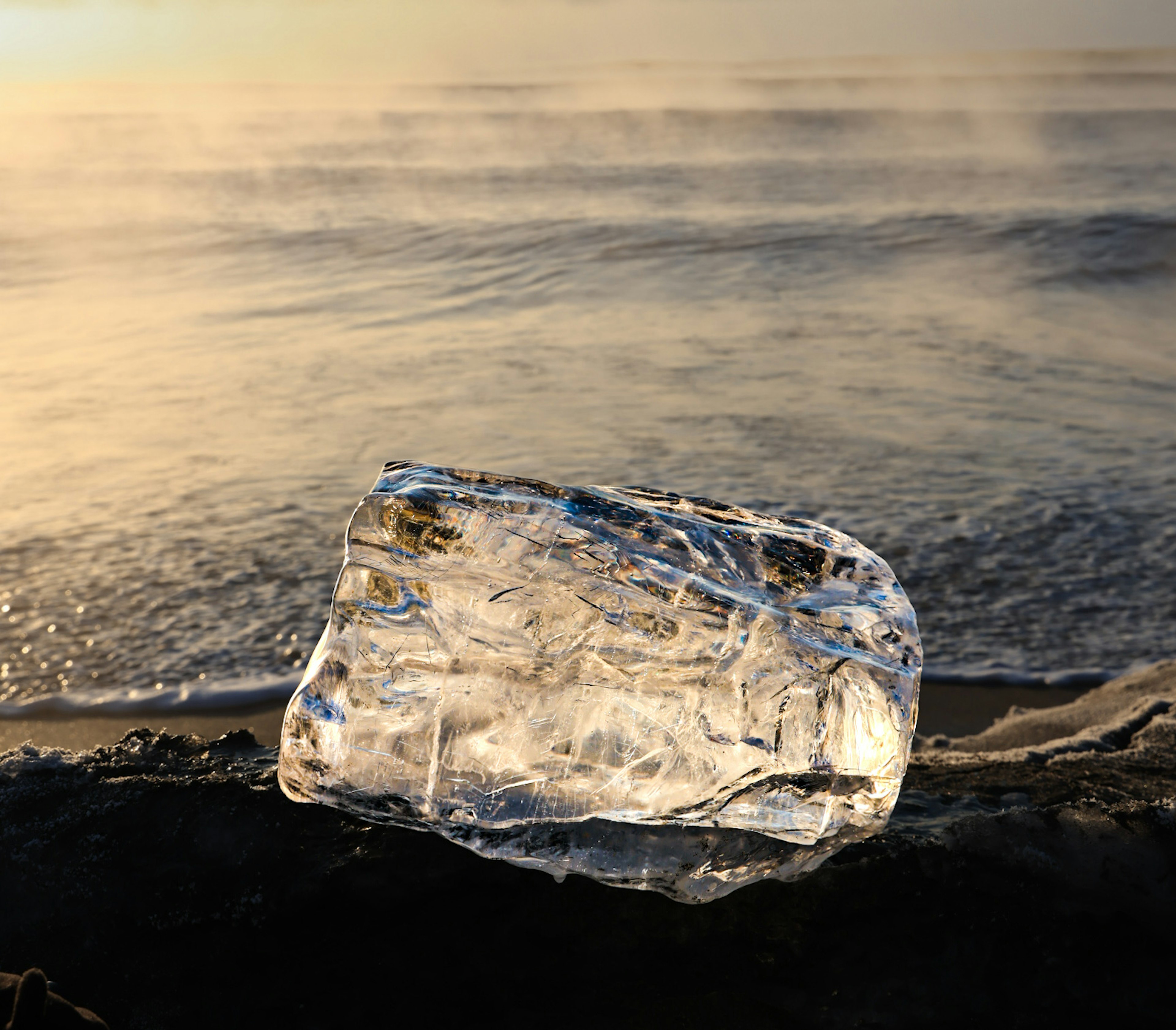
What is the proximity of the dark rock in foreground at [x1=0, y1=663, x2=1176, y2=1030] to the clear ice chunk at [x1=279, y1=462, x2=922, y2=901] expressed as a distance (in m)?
0.10

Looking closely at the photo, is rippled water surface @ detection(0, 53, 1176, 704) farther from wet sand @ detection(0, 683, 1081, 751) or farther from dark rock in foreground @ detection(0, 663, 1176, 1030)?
dark rock in foreground @ detection(0, 663, 1176, 1030)

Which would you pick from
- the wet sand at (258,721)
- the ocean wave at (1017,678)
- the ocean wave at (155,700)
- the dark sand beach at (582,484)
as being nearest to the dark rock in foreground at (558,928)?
the dark sand beach at (582,484)

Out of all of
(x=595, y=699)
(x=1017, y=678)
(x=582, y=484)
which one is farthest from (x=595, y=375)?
(x=595, y=699)

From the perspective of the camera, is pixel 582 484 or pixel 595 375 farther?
pixel 595 375

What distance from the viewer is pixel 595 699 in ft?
4.89

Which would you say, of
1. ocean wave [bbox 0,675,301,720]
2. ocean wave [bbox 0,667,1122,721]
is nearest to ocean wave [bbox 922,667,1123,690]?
ocean wave [bbox 0,667,1122,721]

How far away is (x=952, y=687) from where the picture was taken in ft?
11.2

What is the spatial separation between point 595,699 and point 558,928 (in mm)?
369

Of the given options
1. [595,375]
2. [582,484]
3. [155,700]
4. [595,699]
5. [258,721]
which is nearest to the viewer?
[595,699]

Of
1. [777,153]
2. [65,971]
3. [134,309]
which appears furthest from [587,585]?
[777,153]

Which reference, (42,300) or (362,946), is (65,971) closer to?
(362,946)

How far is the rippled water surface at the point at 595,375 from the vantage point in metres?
4.00

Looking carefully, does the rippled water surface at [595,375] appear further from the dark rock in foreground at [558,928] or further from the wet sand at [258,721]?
the dark rock in foreground at [558,928]

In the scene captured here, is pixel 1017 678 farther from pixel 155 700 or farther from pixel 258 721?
pixel 155 700
